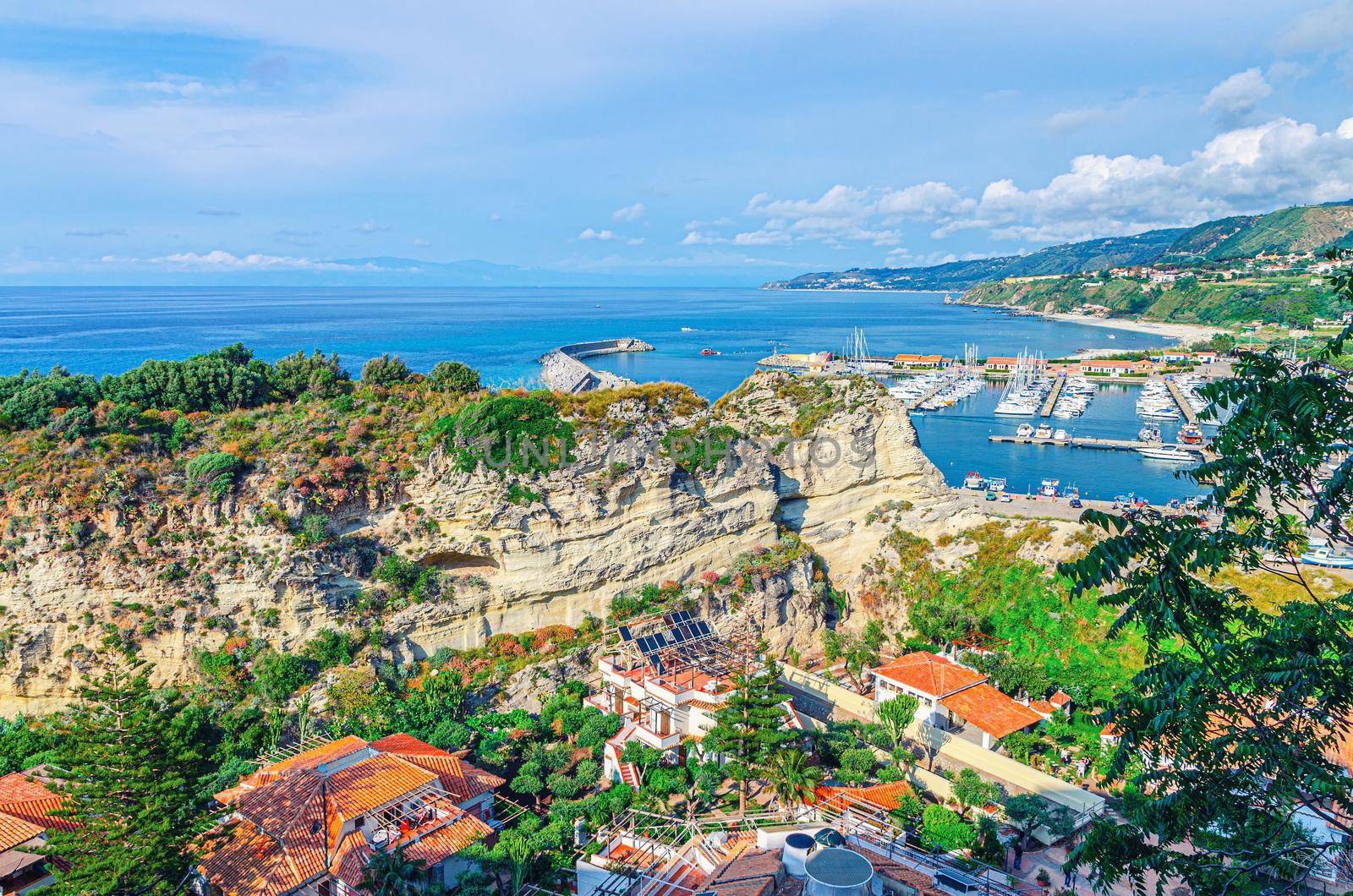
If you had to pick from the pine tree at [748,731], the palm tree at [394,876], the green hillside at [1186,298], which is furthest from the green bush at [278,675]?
the green hillside at [1186,298]

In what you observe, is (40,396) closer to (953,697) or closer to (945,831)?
(945,831)

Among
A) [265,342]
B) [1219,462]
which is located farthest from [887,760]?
[265,342]

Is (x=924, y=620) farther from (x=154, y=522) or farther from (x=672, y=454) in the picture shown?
(x=154, y=522)

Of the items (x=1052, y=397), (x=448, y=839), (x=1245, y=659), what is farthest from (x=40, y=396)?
(x=1052, y=397)

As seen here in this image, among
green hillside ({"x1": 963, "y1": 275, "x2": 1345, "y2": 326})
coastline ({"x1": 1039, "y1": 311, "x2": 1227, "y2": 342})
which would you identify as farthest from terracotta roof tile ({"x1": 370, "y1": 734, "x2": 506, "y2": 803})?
coastline ({"x1": 1039, "y1": 311, "x2": 1227, "y2": 342})

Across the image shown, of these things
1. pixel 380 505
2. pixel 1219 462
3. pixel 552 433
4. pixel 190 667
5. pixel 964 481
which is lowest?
pixel 964 481

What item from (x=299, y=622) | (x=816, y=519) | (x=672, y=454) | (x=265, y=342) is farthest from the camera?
(x=265, y=342)

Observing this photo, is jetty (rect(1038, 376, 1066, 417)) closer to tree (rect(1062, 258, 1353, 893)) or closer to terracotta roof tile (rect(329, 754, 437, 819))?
terracotta roof tile (rect(329, 754, 437, 819))

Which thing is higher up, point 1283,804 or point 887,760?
point 1283,804
